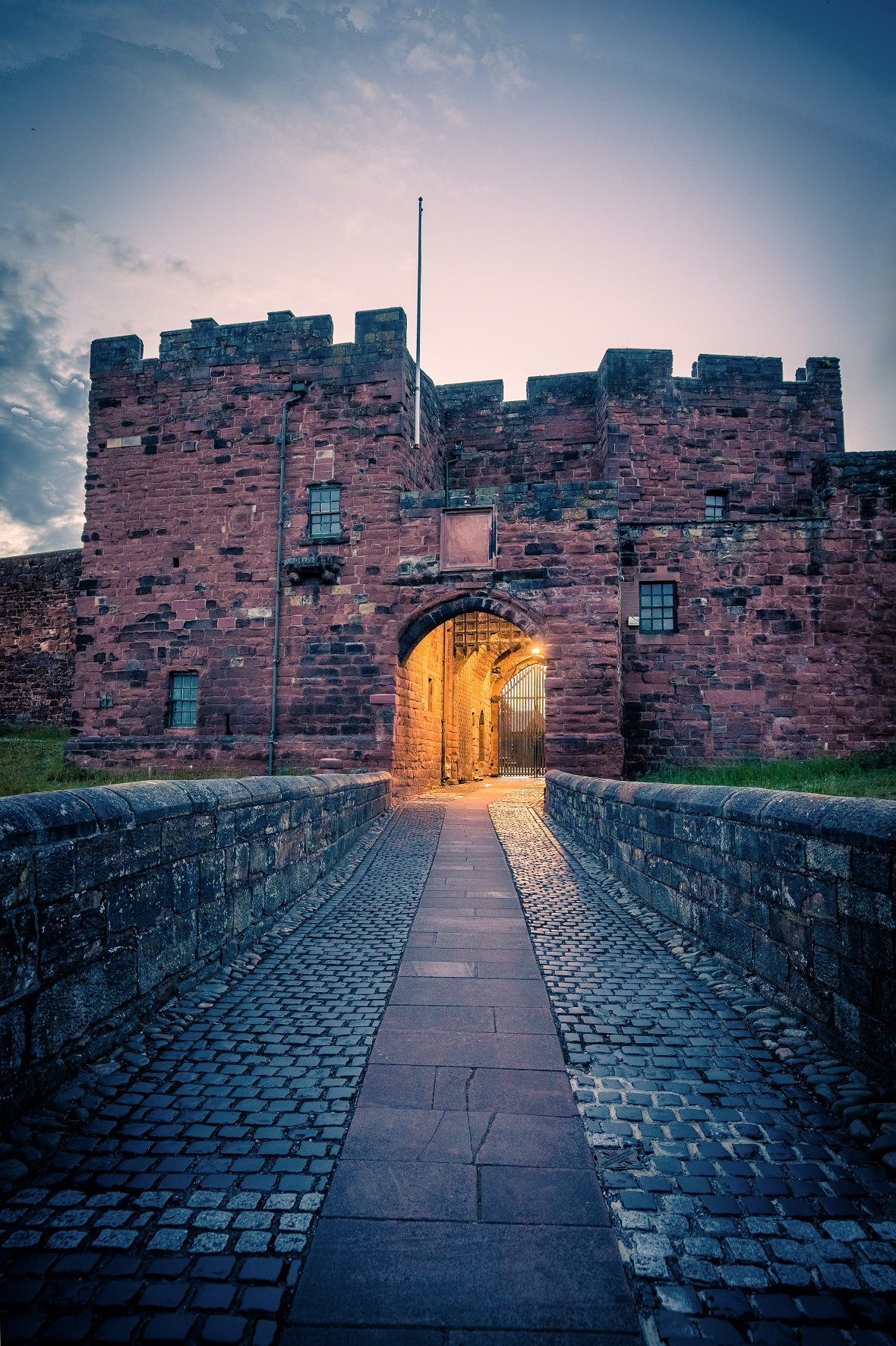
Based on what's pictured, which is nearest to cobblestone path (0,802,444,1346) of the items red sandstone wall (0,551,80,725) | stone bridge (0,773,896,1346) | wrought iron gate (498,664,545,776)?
stone bridge (0,773,896,1346)

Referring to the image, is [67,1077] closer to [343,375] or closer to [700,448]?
[343,375]

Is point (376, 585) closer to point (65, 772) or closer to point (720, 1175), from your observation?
point (65, 772)

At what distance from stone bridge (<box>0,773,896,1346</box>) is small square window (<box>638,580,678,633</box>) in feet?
32.6

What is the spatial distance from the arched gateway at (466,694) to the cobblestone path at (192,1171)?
995cm

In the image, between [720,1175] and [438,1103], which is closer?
[720,1175]

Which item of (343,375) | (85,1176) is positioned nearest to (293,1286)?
(85,1176)

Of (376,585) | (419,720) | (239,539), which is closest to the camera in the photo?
(376,585)

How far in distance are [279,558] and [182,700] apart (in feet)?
12.1

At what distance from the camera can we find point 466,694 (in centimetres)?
1989

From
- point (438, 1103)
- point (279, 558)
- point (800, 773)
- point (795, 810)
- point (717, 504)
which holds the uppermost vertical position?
point (717, 504)

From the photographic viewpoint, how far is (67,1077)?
247 cm

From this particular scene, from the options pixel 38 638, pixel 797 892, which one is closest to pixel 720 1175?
pixel 797 892

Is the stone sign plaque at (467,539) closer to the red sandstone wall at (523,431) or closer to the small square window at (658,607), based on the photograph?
the small square window at (658,607)

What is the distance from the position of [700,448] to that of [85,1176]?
1744 cm
